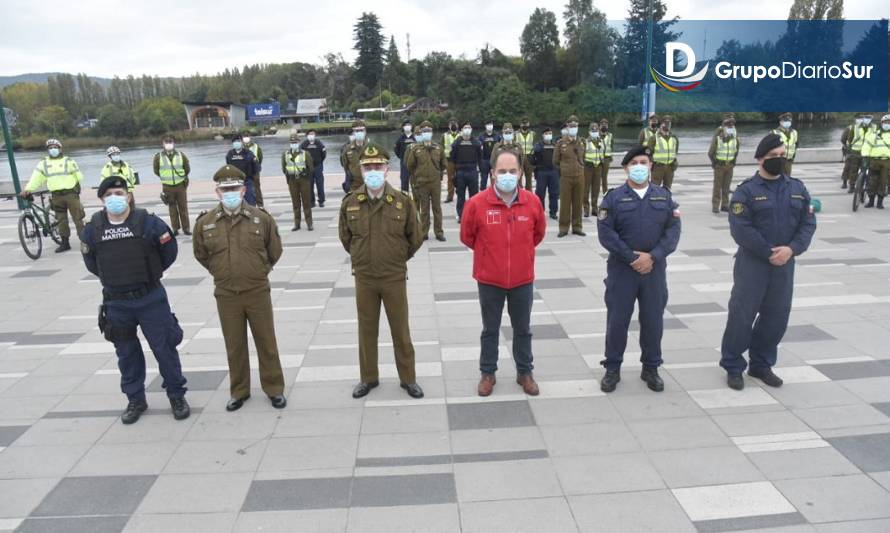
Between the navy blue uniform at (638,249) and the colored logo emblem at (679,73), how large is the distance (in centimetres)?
1770

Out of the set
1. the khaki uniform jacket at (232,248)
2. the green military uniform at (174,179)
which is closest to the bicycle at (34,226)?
the green military uniform at (174,179)

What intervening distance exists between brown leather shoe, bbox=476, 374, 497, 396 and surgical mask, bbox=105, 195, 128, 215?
8.96 feet

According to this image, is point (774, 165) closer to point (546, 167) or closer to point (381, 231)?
point (381, 231)

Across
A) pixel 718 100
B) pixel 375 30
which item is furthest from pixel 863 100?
pixel 375 30

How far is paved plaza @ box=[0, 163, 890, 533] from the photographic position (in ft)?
10.5

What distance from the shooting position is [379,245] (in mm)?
4301

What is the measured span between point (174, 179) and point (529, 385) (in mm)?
8199

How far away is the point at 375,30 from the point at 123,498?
338 feet

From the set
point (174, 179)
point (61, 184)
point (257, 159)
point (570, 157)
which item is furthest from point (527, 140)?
point (61, 184)

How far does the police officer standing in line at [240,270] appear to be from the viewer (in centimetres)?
421

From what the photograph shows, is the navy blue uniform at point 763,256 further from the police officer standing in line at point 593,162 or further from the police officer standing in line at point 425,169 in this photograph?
the police officer standing in line at point 593,162

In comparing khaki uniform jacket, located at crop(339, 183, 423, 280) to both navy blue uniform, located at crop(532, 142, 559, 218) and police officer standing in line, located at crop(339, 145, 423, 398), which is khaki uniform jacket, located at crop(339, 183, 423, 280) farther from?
navy blue uniform, located at crop(532, 142, 559, 218)

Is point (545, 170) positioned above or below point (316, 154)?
below

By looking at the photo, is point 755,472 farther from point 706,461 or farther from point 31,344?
point 31,344
